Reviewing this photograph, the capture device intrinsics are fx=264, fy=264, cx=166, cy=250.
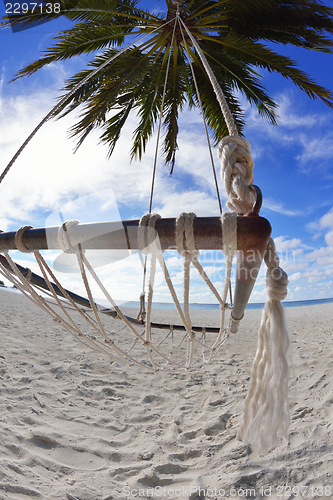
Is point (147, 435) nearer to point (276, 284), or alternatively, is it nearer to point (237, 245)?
point (276, 284)

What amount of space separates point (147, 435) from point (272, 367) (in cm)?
117

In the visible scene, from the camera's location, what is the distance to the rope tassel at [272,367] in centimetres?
64

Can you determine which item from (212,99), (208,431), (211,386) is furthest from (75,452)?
(212,99)

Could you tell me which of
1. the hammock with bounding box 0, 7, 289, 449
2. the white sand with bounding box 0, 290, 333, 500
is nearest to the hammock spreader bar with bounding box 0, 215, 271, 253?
the hammock with bounding box 0, 7, 289, 449

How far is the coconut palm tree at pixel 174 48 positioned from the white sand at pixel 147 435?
2161mm

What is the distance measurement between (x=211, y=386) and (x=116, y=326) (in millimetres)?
2908

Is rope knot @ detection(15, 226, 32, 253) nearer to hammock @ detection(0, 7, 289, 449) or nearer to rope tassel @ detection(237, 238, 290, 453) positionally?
hammock @ detection(0, 7, 289, 449)

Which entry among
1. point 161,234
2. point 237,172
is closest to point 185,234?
point 161,234

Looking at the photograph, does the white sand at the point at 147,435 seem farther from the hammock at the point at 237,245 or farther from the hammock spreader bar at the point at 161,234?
the hammock spreader bar at the point at 161,234

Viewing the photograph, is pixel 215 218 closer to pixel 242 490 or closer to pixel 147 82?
pixel 242 490

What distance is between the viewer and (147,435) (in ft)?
4.83

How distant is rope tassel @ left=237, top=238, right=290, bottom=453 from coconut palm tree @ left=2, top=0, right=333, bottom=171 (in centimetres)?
176

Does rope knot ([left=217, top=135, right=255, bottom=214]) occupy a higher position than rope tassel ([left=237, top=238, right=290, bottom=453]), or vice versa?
rope knot ([left=217, top=135, right=255, bottom=214])

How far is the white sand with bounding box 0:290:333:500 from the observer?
111 cm
